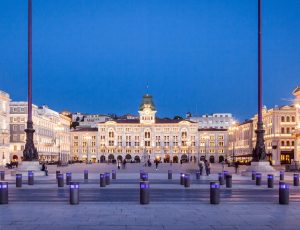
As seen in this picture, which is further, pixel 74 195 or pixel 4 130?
pixel 4 130

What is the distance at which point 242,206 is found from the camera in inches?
797

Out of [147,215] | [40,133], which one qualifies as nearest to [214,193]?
[147,215]

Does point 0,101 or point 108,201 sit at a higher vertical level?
point 0,101

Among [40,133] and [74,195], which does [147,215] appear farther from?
[40,133]

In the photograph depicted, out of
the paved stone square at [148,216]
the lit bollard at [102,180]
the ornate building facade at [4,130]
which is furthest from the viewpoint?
the ornate building facade at [4,130]

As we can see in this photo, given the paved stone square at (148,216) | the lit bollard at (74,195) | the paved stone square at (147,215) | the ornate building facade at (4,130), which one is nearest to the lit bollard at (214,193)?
the paved stone square at (147,215)

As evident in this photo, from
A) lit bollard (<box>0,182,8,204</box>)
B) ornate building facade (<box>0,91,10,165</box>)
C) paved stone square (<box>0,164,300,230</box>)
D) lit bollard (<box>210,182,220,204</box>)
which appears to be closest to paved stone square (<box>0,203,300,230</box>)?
paved stone square (<box>0,164,300,230</box>)

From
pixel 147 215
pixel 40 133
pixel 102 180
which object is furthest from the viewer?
pixel 40 133

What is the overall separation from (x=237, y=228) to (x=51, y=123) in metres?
159

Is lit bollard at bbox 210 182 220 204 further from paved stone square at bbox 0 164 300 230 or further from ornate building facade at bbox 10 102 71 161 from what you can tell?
ornate building facade at bbox 10 102 71 161

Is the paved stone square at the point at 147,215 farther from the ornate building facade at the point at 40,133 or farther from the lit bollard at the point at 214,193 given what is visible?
the ornate building facade at the point at 40,133

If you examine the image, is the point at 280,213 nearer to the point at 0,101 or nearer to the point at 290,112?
the point at 0,101

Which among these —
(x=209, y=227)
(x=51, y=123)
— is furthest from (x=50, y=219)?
(x=51, y=123)

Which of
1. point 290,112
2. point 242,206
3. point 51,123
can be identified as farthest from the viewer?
point 51,123
